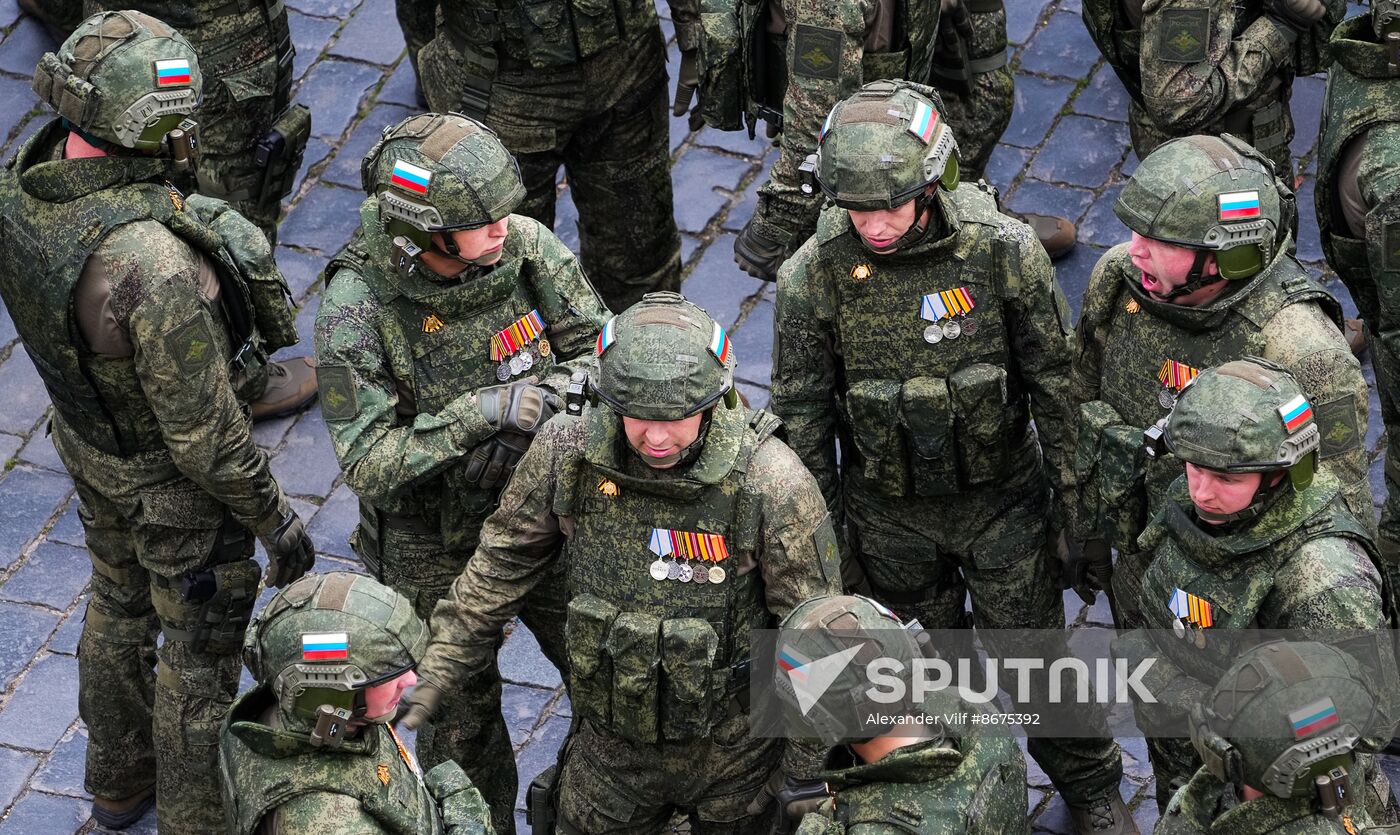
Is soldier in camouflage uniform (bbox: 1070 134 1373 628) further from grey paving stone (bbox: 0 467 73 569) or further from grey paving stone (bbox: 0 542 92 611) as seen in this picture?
grey paving stone (bbox: 0 467 73 569)

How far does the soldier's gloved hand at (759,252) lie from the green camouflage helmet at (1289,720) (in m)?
3.71

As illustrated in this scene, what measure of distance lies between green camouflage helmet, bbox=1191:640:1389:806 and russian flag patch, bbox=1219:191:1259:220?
175 cm

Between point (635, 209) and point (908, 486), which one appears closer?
point (908, 486)

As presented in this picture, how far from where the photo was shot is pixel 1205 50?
9.02m

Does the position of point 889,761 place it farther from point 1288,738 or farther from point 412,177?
point 412,177

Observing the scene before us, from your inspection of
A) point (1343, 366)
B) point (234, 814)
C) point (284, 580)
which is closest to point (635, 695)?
point (234, 814)

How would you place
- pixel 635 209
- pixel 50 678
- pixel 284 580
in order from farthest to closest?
1. pixel 635 209
2. pixel 50 678
3. pixel 284 580

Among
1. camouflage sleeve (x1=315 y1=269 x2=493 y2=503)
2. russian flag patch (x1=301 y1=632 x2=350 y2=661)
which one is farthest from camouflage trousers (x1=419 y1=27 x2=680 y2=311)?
russian flag patch (x1=301 y1=632 x2=350 y2=661)

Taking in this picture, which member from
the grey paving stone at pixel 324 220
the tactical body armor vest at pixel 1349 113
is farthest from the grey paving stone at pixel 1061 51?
the grey paving stone at pixel 324 220

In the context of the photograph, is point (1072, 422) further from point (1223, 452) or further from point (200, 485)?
point (200, 485)

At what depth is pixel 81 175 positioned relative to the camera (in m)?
7.82

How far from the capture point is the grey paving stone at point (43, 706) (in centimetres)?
942

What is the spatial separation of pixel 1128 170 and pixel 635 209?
9.83ft

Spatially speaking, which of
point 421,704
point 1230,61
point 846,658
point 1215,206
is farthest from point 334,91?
point 846,658
